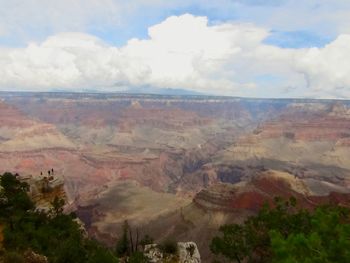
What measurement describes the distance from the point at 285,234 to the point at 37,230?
21.5 m

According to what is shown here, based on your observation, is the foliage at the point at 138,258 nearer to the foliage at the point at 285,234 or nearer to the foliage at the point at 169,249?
the foliage at the point at 169,249

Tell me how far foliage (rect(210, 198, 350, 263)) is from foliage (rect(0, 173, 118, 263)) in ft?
38.8

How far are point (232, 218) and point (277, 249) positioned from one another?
90.4m

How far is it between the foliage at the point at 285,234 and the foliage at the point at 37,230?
38.8ft

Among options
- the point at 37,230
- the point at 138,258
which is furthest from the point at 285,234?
the point at 37,230

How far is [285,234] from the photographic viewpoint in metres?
37.9

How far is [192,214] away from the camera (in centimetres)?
12100

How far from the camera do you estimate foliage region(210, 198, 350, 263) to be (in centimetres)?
2475

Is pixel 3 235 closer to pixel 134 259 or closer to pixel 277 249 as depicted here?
pixel 134 259

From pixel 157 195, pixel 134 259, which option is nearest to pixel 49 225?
pixel 134 259

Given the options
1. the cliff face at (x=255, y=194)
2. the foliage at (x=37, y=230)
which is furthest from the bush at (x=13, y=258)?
the cliff face at (x=255, y=194)

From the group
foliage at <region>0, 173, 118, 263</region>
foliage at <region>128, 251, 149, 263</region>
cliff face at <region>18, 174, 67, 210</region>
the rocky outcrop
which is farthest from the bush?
cliff face at <region>18, 174, 67, 210</region>

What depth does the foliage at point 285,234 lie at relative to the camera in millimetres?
24750

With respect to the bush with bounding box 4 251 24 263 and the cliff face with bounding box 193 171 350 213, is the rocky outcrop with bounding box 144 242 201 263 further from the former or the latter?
the cliff face with bounding box 193 171 350 213
